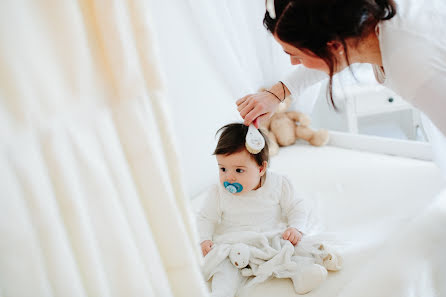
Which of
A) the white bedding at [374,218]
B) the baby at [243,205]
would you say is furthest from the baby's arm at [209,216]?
the white bedding at [374,218]

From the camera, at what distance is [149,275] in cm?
53

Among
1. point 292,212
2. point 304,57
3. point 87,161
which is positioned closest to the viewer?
A: point 87,161

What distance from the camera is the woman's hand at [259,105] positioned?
1140 mm

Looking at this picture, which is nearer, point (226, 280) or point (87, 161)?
point (87, 161)

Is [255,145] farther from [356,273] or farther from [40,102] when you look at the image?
[40,102]

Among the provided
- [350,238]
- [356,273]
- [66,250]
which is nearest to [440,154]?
[350,238]

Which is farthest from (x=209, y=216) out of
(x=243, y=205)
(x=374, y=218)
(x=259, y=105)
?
(x=374, y=218)

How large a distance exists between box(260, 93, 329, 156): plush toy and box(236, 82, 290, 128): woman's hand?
0.78 meters

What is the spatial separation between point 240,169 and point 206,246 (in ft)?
0.88

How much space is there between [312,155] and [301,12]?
1.21 m

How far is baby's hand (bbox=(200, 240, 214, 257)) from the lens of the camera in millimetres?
1134

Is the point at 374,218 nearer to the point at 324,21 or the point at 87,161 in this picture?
the point at 324,21

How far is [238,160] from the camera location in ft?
3.94

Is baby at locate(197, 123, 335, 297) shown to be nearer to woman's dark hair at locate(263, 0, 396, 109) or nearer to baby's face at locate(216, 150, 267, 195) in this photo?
baby's face at locate(216, 150, 267, 195)
